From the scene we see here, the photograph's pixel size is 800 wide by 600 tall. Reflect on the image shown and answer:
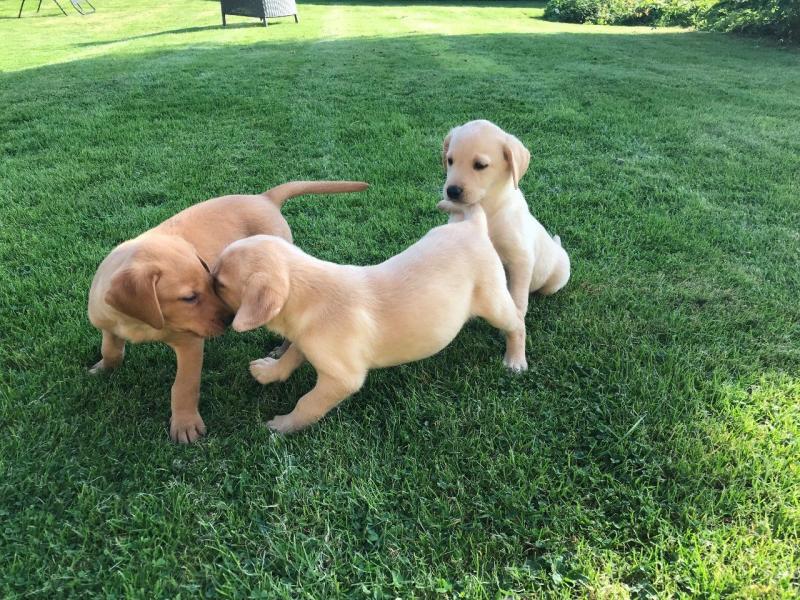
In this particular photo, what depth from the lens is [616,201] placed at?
5008mm

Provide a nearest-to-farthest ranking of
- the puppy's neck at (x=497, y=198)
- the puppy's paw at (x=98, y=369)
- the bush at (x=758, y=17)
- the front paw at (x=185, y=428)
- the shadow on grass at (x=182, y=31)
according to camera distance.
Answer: the front paw at (x=185, y=428) < the puppy's paw at (x=98, y=369) < the puppy's neck at (x=497, y=198) < the bush at (x=758, y=17) < the shadow on grass at (x=182, y=31)

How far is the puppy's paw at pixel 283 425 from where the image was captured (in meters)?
2.54

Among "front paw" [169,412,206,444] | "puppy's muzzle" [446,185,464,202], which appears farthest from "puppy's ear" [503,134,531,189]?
"front paw" [169,412,206,444]

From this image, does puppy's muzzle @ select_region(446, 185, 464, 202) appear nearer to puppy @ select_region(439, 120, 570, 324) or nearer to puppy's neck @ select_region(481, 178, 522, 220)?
puppy @ select_region(439, 120, 570, 324)

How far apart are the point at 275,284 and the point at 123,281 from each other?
686mm

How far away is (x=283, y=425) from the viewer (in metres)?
2.55

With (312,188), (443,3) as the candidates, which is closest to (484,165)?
(312,188)

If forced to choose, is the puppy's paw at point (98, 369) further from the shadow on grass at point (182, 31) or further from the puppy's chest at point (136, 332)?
the shadow on grass at point (182, 31)

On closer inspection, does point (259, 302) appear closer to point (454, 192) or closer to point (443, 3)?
point (454, 192)

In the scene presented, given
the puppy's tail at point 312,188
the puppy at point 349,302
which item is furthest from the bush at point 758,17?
the puppy at point 349,302

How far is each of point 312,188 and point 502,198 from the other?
1213 millimetres

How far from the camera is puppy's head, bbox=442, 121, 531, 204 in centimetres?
333

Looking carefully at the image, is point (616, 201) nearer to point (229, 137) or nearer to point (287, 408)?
point (287, 408)

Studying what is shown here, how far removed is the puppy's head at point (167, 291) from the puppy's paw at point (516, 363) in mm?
1502
